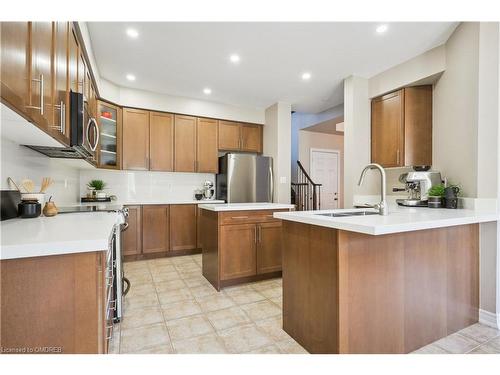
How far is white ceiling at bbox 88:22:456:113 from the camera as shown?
238 cm

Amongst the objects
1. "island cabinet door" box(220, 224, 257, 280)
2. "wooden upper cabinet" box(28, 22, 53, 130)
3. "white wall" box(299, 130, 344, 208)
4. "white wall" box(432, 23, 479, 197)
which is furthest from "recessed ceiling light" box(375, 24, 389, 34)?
"white wall" box(299, 130, 344, 208)

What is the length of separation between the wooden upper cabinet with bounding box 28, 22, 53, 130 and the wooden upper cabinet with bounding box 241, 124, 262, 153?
139 inches

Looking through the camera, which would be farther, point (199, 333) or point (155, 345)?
point (199, 333)

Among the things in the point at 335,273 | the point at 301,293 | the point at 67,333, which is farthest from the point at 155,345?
the point at 335,273

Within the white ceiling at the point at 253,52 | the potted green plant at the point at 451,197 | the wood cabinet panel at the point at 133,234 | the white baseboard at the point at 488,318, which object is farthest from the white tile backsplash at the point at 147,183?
the white baseboard at the point at 488,318

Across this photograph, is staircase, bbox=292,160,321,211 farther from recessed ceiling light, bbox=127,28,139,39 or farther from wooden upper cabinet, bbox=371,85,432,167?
recessed ceiling light, bbox=127,28,139,39

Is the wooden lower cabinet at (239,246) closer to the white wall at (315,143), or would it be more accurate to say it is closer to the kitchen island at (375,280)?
the kitchen island at (375,280)

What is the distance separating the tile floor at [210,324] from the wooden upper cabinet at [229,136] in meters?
2.55

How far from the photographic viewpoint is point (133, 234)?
3.66m

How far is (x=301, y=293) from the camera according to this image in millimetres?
1623

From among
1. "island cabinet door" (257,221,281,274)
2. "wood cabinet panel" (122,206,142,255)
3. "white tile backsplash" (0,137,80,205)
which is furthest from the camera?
"wood cabinet panel" (122,206,142,255)

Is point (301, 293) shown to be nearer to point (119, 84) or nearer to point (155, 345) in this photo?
point (155, 345)

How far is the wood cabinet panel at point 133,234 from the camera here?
3639 millimetres
